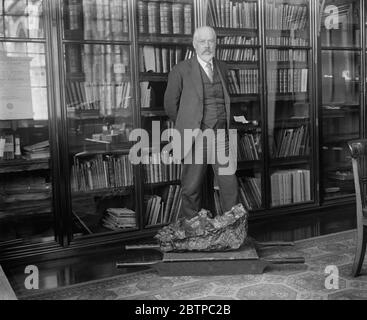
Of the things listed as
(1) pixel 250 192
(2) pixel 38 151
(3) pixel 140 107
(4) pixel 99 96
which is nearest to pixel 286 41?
(1) pixel 250 192

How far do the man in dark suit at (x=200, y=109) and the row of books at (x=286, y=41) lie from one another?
99 centimetres

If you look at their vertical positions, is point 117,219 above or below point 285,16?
below

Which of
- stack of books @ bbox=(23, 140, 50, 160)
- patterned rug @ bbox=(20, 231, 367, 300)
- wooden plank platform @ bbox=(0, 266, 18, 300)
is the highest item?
stack of books @ bbox=(23, 140, 50, 160)

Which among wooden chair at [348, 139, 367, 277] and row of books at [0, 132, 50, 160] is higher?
row of books at [0, 132, 50, 160]

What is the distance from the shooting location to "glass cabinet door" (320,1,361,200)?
5.09 m

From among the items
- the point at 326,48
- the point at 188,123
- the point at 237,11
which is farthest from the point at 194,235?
the point at 326,48

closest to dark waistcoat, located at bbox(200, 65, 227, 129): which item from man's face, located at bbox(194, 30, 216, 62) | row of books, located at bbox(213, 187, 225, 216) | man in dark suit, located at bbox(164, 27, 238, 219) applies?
man in dark suit, located at bbox(164, 27, 238, 219)

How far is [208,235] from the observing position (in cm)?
329

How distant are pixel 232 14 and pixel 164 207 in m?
1.86

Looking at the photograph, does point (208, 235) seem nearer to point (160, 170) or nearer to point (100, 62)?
point (160, 170)

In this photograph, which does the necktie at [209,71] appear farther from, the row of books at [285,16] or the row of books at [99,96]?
the row of books at [285,16]

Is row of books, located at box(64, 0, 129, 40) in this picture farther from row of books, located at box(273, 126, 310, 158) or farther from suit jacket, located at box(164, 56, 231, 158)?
row of books, located at box(273, 126, 310, 158)

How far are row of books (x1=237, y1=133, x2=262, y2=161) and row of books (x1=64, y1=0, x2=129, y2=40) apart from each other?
1497mm
